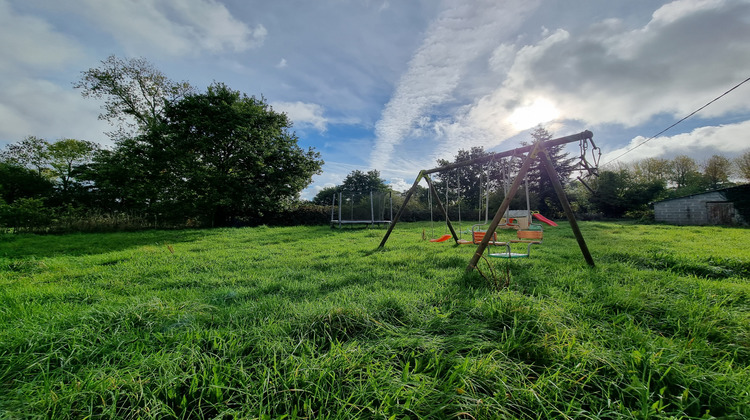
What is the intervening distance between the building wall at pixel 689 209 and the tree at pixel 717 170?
14.3 m

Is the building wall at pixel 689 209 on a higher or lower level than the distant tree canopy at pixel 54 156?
lower

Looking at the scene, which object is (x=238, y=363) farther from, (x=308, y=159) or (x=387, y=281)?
(x=308, y=159)

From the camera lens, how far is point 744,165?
24547 millimetres

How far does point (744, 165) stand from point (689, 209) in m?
15.2

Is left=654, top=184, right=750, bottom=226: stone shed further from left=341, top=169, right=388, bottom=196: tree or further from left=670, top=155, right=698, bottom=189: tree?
left=341, top=169, right=388, bottom=196: tree

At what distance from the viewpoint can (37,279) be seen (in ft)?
12.1

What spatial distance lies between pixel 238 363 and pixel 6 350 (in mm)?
1487

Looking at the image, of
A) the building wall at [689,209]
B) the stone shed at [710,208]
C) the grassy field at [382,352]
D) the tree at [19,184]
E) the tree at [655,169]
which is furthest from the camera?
the tree at [655,169]

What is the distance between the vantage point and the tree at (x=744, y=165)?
79.1 ft

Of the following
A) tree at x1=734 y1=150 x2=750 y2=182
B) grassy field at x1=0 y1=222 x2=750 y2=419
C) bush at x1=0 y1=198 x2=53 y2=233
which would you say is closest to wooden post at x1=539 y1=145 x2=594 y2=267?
grassy field at x1=0 y1=222 x2=750 y2=419

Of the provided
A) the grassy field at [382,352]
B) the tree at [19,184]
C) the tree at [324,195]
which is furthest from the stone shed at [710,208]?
the tree at [19,184]

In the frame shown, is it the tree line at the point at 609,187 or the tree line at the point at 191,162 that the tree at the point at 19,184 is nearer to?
the tree line at the point at 191,162

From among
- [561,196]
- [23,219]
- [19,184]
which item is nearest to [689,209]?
[561,196]

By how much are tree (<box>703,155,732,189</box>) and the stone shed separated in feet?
47.1
